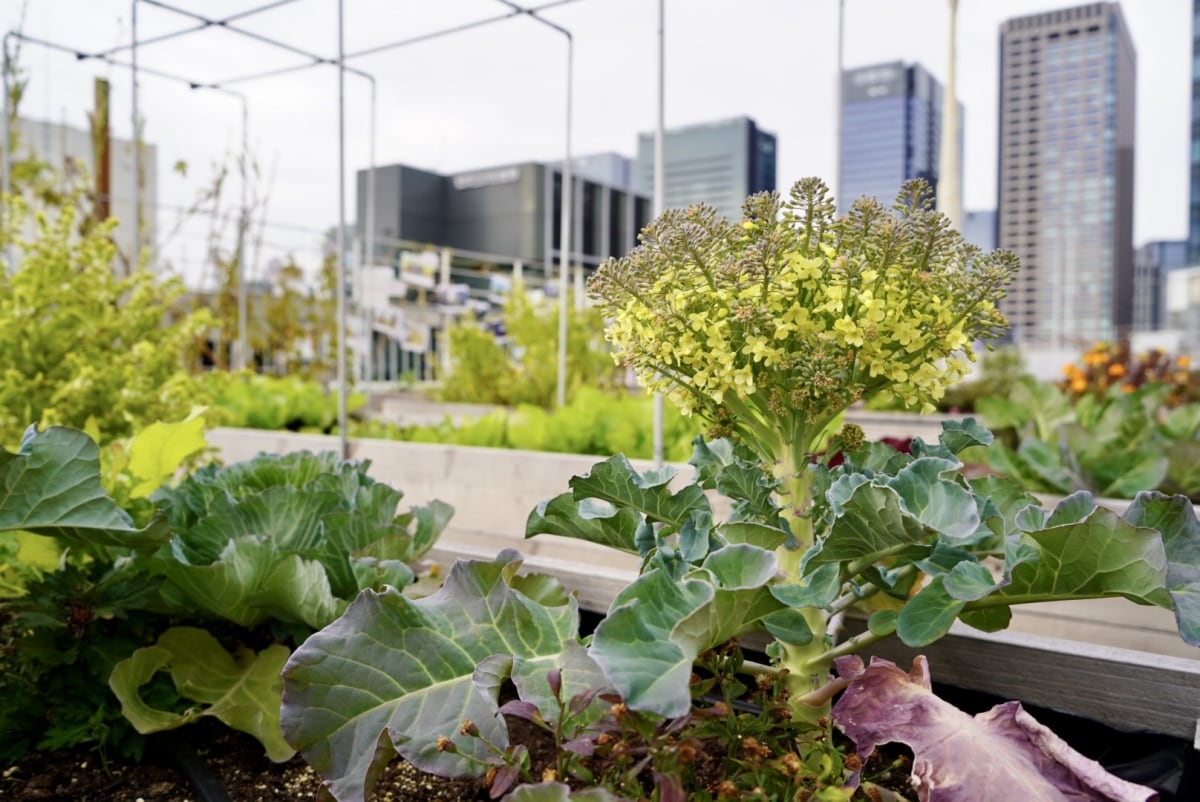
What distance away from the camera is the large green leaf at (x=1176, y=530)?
0.76 m

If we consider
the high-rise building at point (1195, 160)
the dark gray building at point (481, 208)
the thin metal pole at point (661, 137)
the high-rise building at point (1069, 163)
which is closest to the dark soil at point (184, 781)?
the thin metal pole at point (661, 137)

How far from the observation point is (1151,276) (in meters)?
60.8

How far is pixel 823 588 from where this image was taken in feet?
2.50

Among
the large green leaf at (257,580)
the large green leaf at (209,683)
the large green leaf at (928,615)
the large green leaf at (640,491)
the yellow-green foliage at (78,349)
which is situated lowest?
the large green leaf at (209,683)

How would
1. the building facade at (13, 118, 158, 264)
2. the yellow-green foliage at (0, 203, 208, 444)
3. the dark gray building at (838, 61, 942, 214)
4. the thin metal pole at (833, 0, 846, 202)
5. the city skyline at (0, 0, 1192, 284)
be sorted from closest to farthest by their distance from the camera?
the yellow-green foliage at (0, 203, 208, 444), the thin metal pole at (833, 0, 846, 202), the city skyline at (0, 0, 1192, 284), the building facade at (13, 118, 158, 264), the dark gray building at (838, 61, 942, 214)

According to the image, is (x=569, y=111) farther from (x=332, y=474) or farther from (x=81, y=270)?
(x=332, y=474)

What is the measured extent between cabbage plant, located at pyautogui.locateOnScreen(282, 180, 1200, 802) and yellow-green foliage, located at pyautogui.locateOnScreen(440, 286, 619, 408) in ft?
13.3

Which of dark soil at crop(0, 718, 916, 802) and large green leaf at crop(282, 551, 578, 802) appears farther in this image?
dark soil at crop(0, 718, 916, 802)

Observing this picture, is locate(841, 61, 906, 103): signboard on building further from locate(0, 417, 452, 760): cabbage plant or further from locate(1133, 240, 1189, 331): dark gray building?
locate(1133, 240, 1189, 331): dark gray building

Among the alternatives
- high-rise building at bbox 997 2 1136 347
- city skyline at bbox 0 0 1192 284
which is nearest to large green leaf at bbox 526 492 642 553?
city skyline at bbox 0 0 1192 284

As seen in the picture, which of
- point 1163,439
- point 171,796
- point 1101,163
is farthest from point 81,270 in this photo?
point 1101,163

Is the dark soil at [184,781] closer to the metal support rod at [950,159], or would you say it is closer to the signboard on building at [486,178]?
the metal support rod at [950,159]

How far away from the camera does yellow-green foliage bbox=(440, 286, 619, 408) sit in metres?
5.24

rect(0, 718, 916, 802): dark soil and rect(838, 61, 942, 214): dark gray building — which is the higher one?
rect(838, 61, 942, 214): dark gray building
